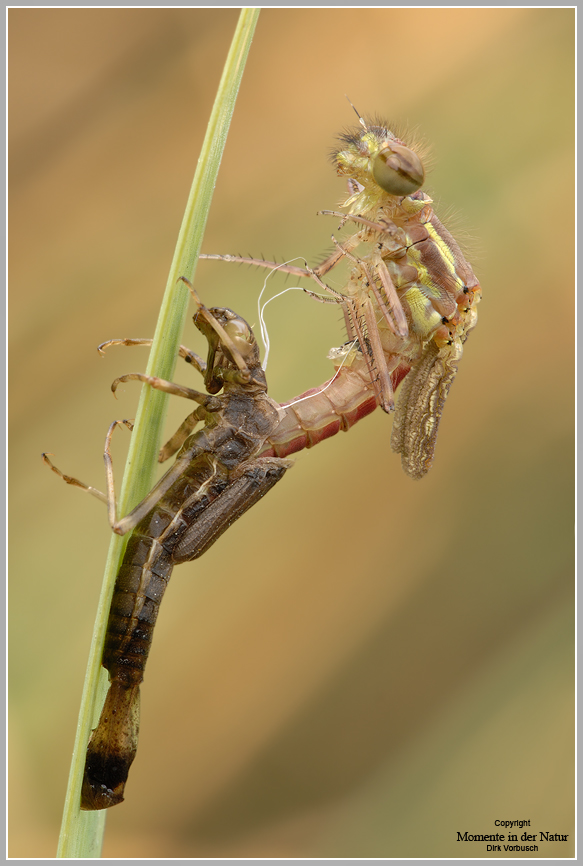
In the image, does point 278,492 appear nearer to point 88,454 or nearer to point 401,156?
point 88,454

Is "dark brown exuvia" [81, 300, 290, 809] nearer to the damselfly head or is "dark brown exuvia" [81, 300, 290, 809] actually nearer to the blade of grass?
the blade of grass

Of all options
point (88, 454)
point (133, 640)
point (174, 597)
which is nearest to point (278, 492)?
point (174, 597)

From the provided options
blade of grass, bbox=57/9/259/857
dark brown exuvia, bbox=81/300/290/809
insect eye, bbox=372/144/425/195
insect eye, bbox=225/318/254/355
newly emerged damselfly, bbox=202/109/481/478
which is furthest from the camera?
newly emerged damselfly, bbox=202/109/481/478

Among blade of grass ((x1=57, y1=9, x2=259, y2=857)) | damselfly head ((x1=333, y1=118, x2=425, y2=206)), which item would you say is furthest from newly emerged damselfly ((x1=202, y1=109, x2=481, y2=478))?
blade of grass ((x1=57, y1=9, x2=259, y2=857))

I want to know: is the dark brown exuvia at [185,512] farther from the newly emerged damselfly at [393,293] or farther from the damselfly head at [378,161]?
the damselfly head at [378,161]

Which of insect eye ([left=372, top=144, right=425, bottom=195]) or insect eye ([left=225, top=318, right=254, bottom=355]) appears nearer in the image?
insect eye ([left=225, top=318, right=254, bottom=355])

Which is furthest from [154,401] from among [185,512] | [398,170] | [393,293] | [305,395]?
[398,170]

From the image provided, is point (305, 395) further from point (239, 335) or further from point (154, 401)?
point (154, 401)

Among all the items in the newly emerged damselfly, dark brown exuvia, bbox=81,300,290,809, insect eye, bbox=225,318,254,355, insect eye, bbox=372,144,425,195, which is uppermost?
insect eye, bbox=372,144,425,195
